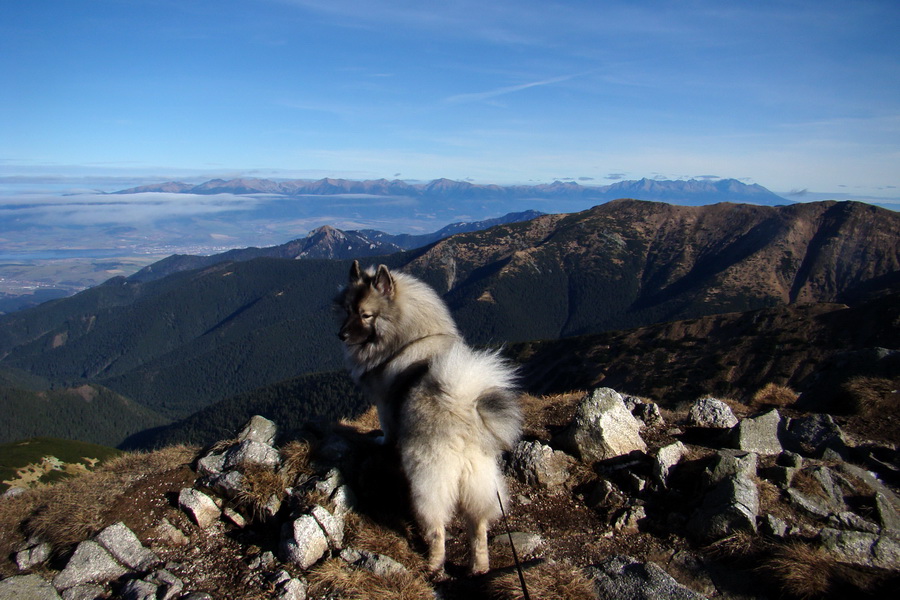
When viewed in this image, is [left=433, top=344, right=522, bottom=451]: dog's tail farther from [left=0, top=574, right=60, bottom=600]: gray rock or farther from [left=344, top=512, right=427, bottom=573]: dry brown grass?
[left=0, top=574, right=60, bottom=600]: gray rock

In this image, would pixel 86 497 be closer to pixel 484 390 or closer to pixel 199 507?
pixel 199 507

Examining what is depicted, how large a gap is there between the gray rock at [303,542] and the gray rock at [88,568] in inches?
78.7

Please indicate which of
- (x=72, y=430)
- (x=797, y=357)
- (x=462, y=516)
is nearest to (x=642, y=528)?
(x=462, y=516)

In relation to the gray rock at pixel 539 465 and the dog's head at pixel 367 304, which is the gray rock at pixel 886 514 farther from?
the dog's head at pixel 367 304

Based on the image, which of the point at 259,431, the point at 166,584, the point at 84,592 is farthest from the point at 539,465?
the point at 84,592

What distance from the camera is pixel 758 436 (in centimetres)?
992

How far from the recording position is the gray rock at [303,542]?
657 cm

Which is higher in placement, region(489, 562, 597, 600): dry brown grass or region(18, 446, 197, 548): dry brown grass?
region(489, 562, 597, 600): dry brown grass

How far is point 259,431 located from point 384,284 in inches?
151

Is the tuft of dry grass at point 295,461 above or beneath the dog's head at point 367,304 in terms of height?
beneath

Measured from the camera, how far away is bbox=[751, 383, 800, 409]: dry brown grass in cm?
1370

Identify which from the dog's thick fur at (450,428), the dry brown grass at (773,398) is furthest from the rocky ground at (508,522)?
the dry brown grass at (773,398)

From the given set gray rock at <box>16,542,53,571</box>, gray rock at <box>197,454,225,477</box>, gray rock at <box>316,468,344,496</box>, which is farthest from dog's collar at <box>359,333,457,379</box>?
gray rock at <box>16,542,53,571</box>

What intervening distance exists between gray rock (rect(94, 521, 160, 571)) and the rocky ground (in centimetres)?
2
